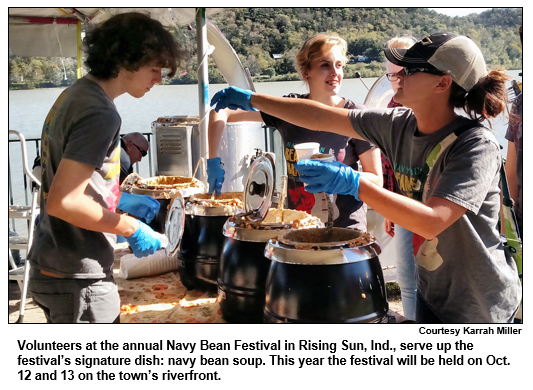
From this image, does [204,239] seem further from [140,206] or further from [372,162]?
[372,162]

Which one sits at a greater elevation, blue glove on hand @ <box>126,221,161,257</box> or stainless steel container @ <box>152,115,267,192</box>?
stainless steel container @ <box>152,115,267,192</box>

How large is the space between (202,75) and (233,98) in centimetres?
201

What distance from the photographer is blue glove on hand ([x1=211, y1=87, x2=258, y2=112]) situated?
267 cm

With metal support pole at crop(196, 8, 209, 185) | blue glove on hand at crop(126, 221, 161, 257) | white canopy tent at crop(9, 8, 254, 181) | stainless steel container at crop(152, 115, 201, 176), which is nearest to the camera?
blue glove on hand at crop(126, 221, 161, 257)

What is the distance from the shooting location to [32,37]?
5.62m

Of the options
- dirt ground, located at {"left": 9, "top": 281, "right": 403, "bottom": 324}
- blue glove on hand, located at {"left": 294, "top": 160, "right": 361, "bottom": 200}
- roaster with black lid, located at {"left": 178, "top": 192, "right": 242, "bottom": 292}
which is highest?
blue glove on hand, located at {"left": 294, "top": 160, "right": 361, "bottom": 200}

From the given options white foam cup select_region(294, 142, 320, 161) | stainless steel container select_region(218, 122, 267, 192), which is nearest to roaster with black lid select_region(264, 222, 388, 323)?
white foam cup select_region(294, 142, 320, 161)

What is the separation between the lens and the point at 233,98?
272 centimetres

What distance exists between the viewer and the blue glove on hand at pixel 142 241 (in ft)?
6.83

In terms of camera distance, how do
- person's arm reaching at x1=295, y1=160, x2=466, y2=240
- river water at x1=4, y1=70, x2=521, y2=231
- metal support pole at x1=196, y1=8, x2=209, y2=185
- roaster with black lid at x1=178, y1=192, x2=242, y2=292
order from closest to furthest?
person's arm reaching at x1=295, y1=160, x2=466, y2=240
roaster with black lid at x1=178, y1=192, x2=242, y2=292
metal support pole at x1=196, y1=8, x2=209, y2=185
river water at x1=4, y1=70, x2=521, y2=231

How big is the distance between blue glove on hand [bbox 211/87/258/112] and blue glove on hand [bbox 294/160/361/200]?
0.93m

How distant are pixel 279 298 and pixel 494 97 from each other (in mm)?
1042

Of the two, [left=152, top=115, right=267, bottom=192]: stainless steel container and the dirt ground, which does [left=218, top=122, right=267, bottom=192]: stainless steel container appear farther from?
the dirt ground
